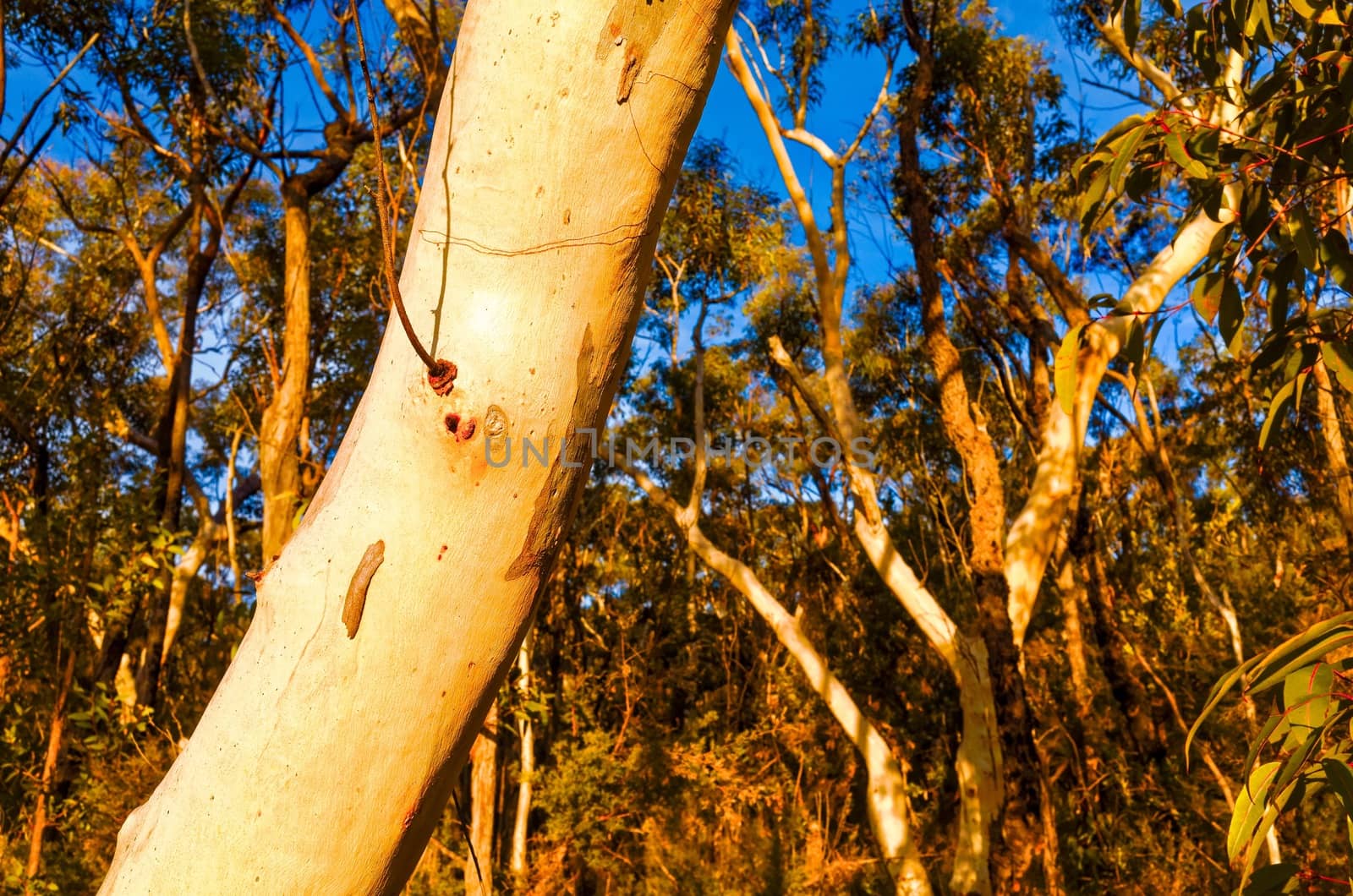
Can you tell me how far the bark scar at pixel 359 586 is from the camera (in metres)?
0.64

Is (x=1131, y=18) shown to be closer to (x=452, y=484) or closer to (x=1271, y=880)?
(x=1271, y=880)

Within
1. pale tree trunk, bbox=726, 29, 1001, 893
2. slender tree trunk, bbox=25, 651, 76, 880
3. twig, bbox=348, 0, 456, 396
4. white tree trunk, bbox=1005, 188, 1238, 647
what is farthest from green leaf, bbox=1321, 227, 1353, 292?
slender tree trunk, bbox=25, 651, 76, 880

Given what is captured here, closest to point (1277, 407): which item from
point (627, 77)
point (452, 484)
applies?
point (627, 77)

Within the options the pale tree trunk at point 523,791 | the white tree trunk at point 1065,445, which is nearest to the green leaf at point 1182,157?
the white tree trunk at point 1065,445

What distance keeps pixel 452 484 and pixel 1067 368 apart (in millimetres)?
1478

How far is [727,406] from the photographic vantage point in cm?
1106

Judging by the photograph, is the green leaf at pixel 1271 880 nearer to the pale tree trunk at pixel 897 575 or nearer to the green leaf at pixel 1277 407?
the green leaf at pixel 1277 407

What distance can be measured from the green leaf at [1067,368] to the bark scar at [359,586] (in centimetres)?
142

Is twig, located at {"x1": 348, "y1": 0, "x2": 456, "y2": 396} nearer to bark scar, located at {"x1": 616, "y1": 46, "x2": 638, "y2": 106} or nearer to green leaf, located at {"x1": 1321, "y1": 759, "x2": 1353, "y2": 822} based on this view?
bark scar, located at {"x1": 616, "y1": 46, "x2": 638, "y2": 106}

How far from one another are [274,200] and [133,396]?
2908 mm

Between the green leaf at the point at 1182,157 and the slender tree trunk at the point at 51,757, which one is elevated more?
the green leaf at the point at 1182,157

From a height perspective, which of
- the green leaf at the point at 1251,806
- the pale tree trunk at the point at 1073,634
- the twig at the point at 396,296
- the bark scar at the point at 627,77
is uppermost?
the pale tree trunk at the point at 1073,634

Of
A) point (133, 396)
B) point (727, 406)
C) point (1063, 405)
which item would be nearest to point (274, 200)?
point (133, 396)

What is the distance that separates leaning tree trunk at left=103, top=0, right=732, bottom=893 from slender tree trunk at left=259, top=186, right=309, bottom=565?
13.7ft
